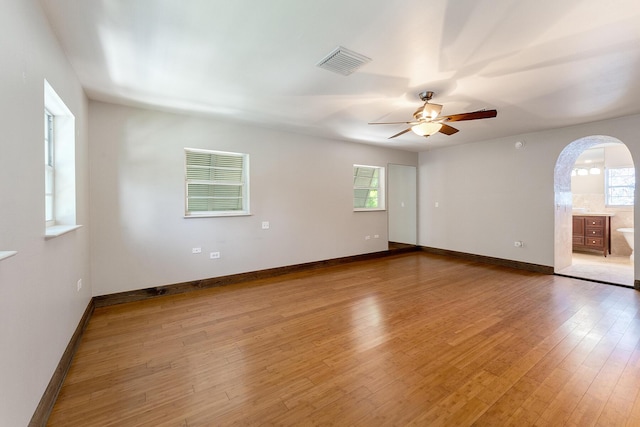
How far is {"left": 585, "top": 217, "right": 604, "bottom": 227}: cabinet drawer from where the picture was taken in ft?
20.4

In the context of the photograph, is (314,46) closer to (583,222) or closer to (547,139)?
(547,139)

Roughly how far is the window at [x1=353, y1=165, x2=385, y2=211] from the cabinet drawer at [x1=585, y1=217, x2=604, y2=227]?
4842mm

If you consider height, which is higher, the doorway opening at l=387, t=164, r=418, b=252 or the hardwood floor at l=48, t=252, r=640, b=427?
the doorway opening at l=387, t=164, r=418, b=252

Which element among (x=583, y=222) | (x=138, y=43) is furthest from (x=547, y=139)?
(x=138, y=43)

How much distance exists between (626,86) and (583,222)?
4768 mm

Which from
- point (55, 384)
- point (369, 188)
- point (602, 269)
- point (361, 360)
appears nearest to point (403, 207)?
point (369, 188)

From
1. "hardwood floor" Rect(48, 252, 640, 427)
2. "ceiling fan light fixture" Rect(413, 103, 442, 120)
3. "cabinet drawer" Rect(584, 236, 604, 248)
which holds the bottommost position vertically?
"hardwood floor" Rect(48, 252, 640, 427)

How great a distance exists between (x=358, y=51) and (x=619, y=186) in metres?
7.79

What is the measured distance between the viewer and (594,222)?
632 cm

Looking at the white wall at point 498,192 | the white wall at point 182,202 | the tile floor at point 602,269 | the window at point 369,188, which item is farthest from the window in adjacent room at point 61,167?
the tile floor at point 602,269

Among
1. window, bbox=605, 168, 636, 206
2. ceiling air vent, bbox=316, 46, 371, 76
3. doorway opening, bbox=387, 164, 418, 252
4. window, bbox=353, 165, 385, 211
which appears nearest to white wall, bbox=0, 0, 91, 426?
ceiling air vent, bbox=316, 46, 371, 76

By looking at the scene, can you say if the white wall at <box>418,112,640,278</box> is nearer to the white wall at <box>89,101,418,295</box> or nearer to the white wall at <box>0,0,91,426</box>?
the white wall at <box>89,101,418,295</box>

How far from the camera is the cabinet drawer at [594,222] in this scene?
244 inches

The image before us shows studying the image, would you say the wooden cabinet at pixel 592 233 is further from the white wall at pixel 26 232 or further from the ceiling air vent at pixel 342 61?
the white wall at pixel 26 232
